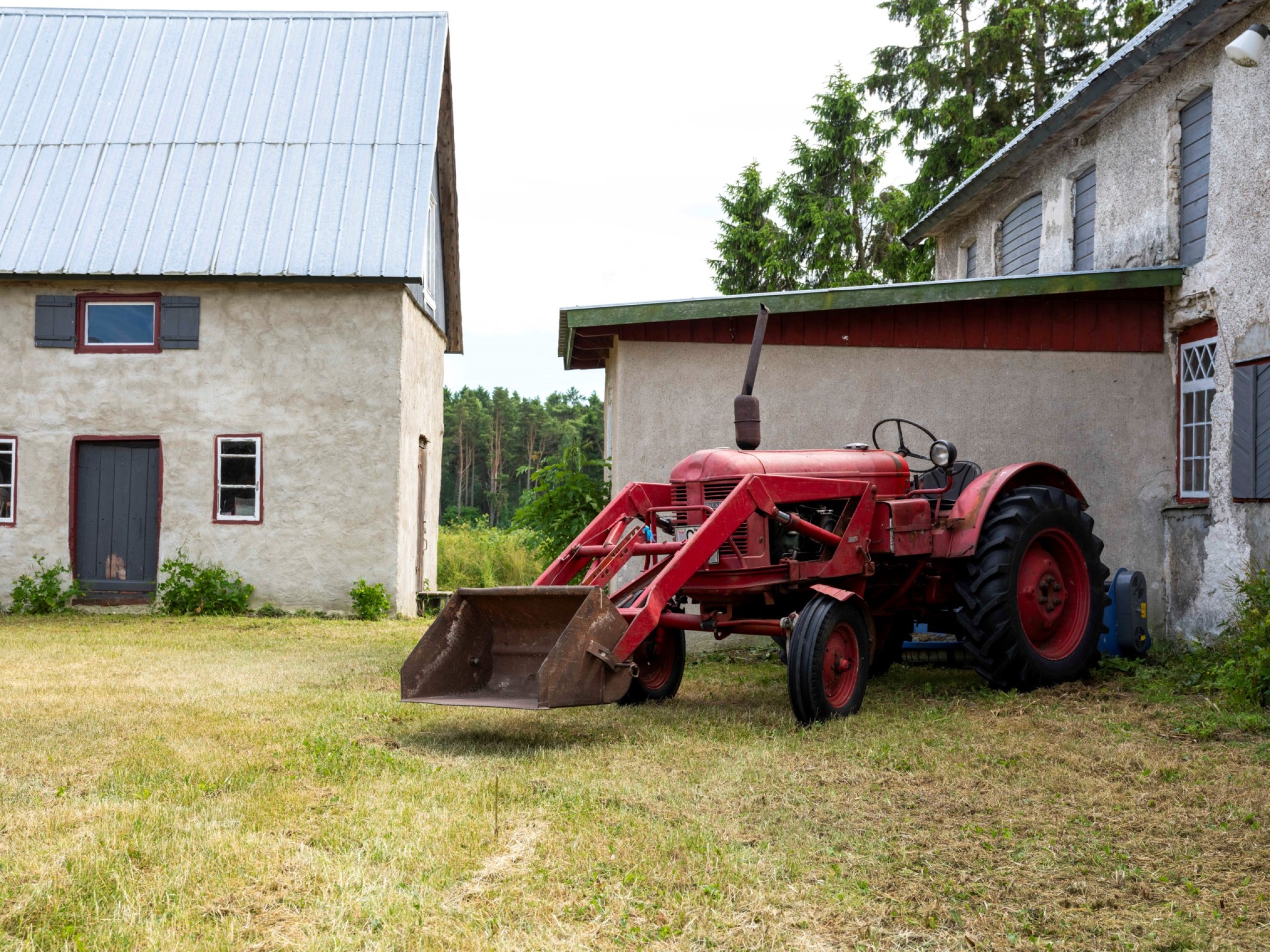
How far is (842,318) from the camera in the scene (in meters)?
9.80

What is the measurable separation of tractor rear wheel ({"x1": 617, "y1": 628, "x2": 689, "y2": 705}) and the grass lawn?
18cm

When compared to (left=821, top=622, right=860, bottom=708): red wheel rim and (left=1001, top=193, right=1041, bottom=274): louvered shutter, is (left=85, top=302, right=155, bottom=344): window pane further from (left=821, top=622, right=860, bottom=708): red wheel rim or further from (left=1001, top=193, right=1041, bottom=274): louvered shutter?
(left=821, top=622, right=860, bottom=708): red wheel rim

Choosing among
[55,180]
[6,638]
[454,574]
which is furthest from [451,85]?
[6,638]

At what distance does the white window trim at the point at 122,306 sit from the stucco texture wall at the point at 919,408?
8013 millimetres

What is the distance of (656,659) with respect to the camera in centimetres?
739

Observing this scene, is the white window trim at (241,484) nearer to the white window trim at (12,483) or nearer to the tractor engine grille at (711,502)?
the white window trim at (12,483)

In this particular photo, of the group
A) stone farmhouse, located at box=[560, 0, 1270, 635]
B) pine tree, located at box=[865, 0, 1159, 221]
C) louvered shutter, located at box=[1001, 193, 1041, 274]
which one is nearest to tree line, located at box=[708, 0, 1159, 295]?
pine tree, located at box=[865, 0, 1159, 221]

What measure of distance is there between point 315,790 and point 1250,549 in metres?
7.10

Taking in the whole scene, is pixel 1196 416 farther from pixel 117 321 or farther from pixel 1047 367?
pixel 117 321

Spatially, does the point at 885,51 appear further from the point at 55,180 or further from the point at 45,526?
the point at 45,526

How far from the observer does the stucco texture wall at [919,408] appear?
9773mm

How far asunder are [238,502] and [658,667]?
905 cm

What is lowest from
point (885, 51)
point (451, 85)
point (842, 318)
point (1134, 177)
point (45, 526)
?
point (45, 526)

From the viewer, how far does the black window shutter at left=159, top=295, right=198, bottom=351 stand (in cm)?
1491
